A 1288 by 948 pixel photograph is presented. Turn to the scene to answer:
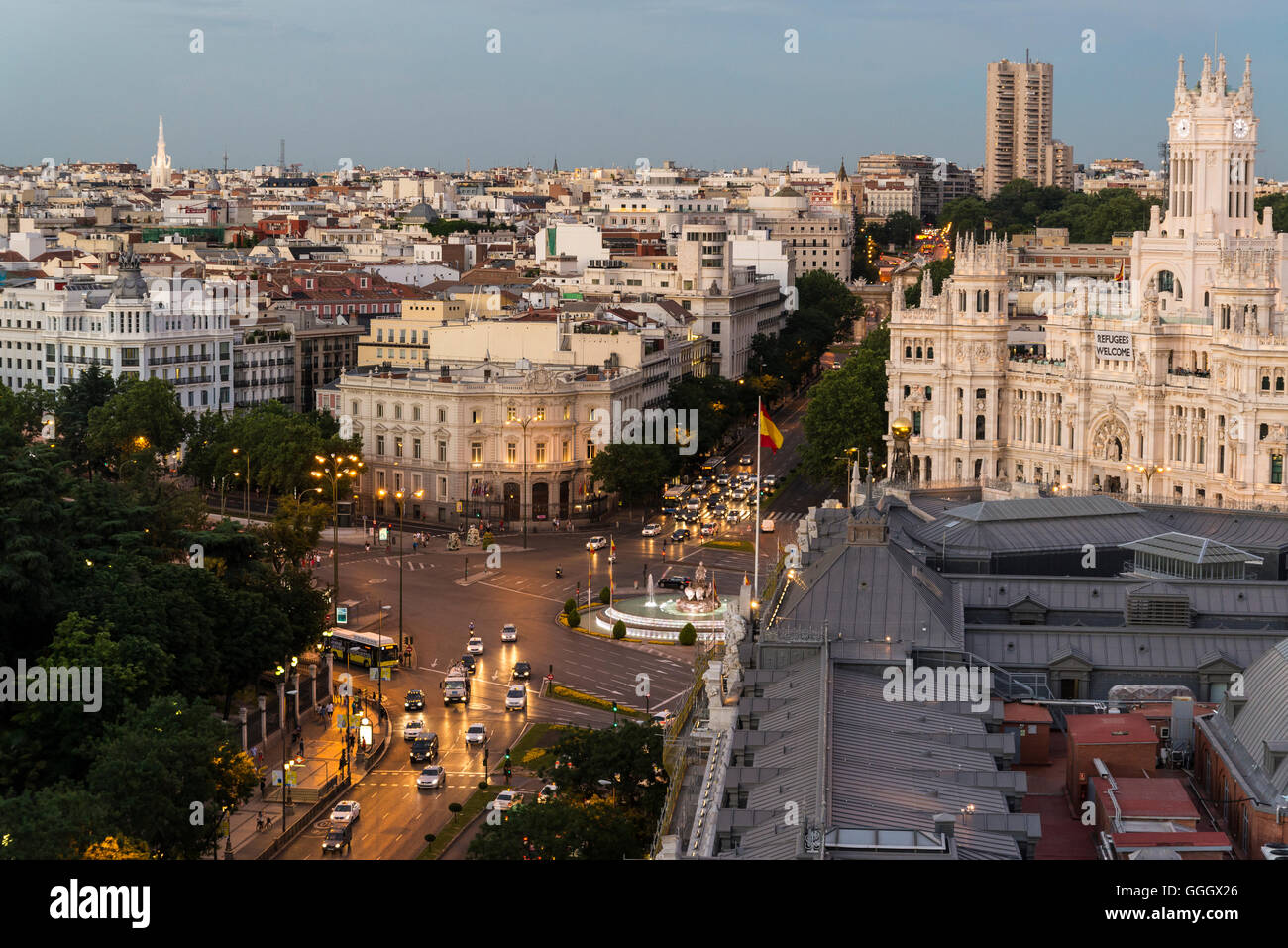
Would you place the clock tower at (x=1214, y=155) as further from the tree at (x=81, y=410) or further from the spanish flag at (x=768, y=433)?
the tree at (x=81, y=410)

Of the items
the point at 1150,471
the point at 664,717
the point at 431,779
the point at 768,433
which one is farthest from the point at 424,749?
the point at 1150,471

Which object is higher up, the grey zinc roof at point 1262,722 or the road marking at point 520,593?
the grey zinc roof at point 1262,722

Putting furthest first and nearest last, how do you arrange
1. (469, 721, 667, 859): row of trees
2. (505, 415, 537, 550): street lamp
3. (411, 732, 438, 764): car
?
(505, 415, 537, 550): street lamp < (411, 732, 438, 764): car < (469, 721, 667, 859): row of trees

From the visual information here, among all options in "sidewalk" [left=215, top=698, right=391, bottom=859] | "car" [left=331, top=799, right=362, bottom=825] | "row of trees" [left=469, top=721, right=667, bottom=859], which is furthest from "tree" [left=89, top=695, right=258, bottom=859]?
"row of trees" [left=469, top=721, right=667, bottom=859]

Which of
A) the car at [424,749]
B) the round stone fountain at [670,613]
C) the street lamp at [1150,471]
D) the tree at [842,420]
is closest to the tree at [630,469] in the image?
the tree at [842,420]

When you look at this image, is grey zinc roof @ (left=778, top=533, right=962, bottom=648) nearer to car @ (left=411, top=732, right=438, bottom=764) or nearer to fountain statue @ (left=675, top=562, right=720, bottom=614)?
car @ (left=411, top=732, right=438, bottom=764)
